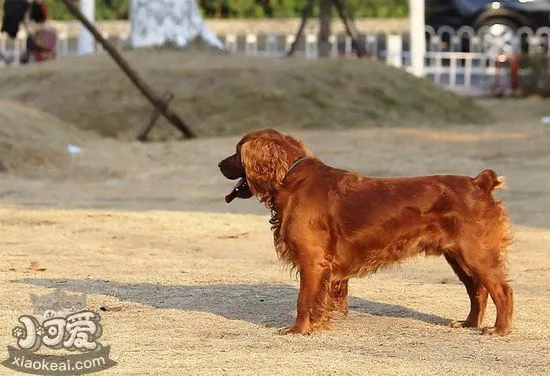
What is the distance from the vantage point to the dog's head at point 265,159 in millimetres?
6727

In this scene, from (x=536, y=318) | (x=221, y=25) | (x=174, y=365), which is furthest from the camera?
(x=221, y=25)

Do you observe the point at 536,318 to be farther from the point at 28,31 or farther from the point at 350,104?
the point at 28,31

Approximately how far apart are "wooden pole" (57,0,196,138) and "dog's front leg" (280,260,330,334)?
36.2ft

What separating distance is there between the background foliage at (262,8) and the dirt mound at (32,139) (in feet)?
70.3

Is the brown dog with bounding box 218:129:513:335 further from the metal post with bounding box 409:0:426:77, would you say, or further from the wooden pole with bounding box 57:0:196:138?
the metal post with bounding box 409:0:426:77

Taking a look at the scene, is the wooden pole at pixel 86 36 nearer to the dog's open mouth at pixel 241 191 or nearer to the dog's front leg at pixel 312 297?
the dog's open mouth at pixel 241 191

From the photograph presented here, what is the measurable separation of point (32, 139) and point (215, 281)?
7.93 metres

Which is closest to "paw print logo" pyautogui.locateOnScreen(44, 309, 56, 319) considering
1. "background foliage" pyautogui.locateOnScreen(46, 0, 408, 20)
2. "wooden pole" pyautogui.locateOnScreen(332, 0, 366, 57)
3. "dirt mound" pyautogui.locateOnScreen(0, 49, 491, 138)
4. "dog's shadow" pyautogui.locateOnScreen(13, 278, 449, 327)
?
"dog's shadow" pyautogui.locateOnScreen(13, 278, 449, 327)

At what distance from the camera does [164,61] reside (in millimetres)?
20953

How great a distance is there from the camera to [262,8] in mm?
39562

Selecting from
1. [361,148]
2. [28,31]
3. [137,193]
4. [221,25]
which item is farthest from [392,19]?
[137,193]

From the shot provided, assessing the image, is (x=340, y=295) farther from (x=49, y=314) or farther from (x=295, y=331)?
(x=49, y=314)

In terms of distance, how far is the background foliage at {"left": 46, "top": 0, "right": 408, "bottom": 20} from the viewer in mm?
38781

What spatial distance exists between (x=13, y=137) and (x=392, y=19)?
24019 mm
